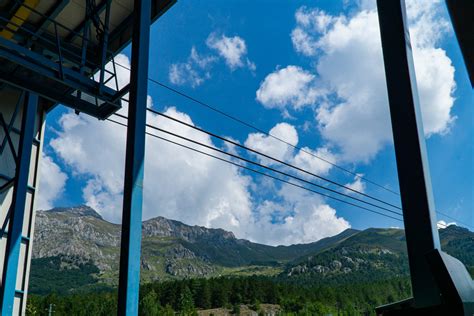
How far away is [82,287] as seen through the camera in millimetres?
114688

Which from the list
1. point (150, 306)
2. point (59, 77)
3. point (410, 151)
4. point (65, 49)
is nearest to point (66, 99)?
point (59, 77)

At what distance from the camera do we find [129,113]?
464 centimetres

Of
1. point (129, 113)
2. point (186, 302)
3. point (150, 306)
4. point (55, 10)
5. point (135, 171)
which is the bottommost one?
point (150, 306)

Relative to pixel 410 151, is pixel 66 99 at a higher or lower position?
higher

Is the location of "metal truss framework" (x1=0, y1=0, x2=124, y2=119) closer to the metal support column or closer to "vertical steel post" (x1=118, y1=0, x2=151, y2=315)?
"vertical steel post" (x1=118, y1=0, x2=151, y2=315)

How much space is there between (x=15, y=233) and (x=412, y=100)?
24.7 ft

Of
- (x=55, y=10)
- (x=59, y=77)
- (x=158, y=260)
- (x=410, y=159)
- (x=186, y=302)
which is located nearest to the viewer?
(x=410, y=159)

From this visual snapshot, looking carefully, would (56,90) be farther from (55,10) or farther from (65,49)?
(55,10)

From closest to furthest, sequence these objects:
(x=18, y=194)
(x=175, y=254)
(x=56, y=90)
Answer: (x=56, y=90)
(x=18, y=194)
(x=175, y=254)

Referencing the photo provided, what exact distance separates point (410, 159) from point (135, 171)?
12.9 ft

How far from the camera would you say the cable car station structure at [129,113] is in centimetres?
66

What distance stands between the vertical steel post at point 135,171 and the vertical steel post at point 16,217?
3.66m

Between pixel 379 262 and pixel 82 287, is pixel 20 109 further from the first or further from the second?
pixel 379 262

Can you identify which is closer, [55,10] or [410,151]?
[410,151]
